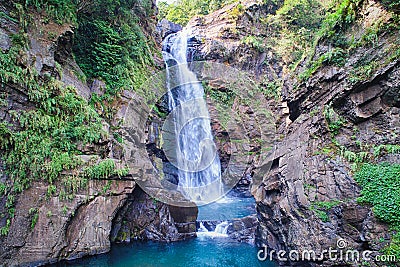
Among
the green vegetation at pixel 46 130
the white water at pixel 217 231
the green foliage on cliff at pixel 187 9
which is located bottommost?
the white water at pixel 217 231

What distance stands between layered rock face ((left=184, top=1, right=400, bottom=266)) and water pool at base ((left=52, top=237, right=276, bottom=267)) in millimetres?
1250

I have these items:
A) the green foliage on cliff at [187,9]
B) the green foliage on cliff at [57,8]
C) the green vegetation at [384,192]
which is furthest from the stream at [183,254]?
the green foliage on cliff at [187,9]

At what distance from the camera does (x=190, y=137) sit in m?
18.3

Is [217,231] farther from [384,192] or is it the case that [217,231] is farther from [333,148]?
[384,192]

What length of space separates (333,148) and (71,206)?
844cm

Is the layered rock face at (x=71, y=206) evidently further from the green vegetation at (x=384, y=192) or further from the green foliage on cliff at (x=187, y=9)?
the green foliage on cliff at (x=187, y=9)

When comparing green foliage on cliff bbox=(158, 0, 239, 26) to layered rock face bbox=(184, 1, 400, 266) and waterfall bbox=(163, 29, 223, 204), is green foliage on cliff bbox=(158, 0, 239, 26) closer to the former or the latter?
waterfall bbox=(163, 29, 223, 204)

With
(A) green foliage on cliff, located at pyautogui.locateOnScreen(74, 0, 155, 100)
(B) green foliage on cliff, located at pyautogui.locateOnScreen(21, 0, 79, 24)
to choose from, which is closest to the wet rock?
(A) green foliage on cliff, located at pyautogui.locateOnScreen(74, 0, 155, 100)

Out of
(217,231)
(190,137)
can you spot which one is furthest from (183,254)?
(190,137)

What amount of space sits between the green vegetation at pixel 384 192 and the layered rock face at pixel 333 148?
161 millimetres

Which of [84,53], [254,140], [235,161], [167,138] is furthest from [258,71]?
[84,53]

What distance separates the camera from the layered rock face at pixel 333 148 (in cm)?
639

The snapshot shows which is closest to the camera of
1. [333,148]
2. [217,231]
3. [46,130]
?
[333,148]

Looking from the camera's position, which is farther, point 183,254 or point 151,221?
point 151,221
